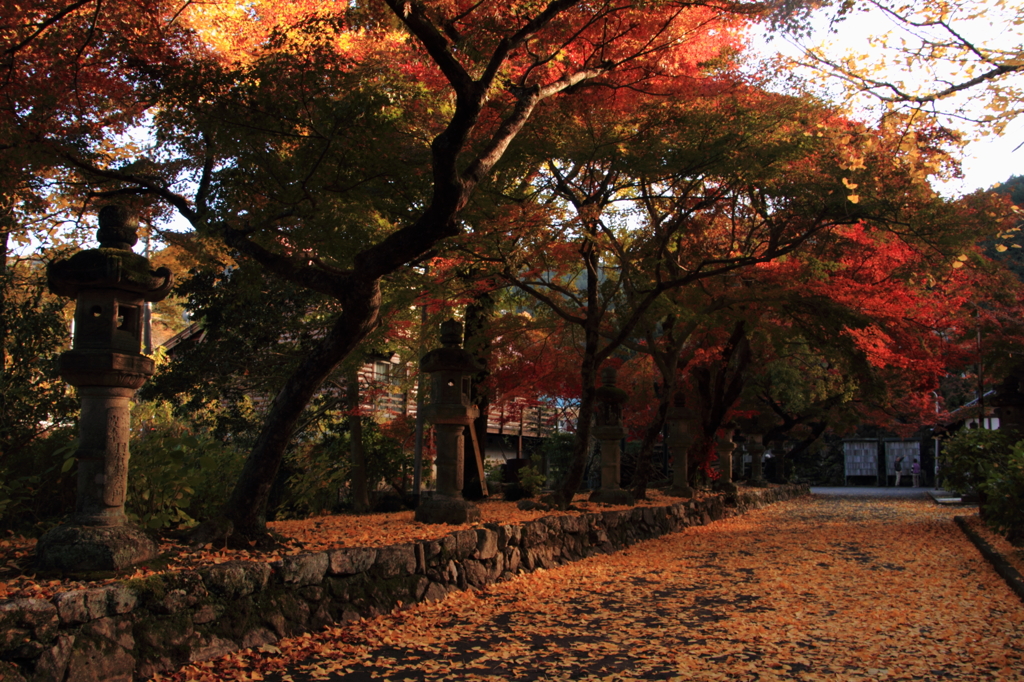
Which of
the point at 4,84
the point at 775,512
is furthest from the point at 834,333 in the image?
the point at 4,84

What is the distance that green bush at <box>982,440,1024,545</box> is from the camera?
9.45m

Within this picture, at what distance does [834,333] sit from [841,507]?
9999mm

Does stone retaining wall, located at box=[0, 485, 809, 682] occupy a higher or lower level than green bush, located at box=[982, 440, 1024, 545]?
lower

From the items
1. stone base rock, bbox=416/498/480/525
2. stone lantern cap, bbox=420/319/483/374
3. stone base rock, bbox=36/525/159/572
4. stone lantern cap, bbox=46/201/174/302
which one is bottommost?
stone base rock, bbox=416/498/480/525

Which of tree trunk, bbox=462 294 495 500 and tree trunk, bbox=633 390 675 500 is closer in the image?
tree trunk, bbox=462 294 495 500

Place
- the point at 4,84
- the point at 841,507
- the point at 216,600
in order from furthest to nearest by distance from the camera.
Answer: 1. the point at 841,507
2. the point at 4,84
3. the point at 216,600

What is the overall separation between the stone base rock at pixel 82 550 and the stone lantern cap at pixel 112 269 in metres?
1.68

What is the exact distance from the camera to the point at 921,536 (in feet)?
43.2

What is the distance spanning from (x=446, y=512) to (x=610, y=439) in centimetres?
499

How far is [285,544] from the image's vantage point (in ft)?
22.9

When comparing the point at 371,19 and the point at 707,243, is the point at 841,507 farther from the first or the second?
the point at 371,19

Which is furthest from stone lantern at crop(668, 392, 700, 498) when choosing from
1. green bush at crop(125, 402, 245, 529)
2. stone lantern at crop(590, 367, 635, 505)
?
green bush at crop(125, 402, 245, 529)

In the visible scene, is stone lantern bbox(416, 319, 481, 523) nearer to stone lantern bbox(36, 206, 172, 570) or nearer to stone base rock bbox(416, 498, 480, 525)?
stone base rock bbox(416, 498, 480, 525)

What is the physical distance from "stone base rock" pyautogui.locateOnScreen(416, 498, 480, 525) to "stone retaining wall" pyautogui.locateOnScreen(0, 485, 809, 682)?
0.48 metres
